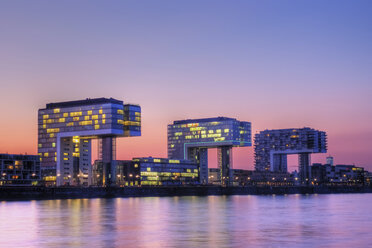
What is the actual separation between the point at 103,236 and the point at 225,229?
42.6 ft

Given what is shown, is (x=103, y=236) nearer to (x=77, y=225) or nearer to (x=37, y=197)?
(x=77, y=225)

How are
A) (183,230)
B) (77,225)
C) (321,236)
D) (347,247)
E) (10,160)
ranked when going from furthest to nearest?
1. (10,160)
2. (77,225)
3. (183,230)
4. (321,236)
5. (347,247)

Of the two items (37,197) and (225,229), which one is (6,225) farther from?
(37,197)

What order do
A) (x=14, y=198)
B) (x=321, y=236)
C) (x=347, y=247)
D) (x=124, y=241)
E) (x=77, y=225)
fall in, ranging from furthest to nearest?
(x=14, y=198) → (x=77, y=225) → (x=321, y=236) → (x=124, y=241) → (x=347, y=247)

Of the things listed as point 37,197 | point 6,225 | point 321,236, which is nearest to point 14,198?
point 37,197

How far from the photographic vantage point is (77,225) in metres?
63.6

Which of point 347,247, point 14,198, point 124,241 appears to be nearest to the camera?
point 347,247

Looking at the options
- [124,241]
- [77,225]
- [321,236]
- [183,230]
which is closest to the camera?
[124,241]

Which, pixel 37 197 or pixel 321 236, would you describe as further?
pixel 37 197

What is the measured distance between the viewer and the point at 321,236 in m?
51.2

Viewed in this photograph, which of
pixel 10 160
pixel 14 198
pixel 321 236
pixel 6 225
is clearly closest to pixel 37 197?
pixel 14 198

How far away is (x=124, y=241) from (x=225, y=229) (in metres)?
14.3

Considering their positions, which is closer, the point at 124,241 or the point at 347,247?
the point at 347,247

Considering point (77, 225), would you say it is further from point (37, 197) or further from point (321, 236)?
point (37, 197)
